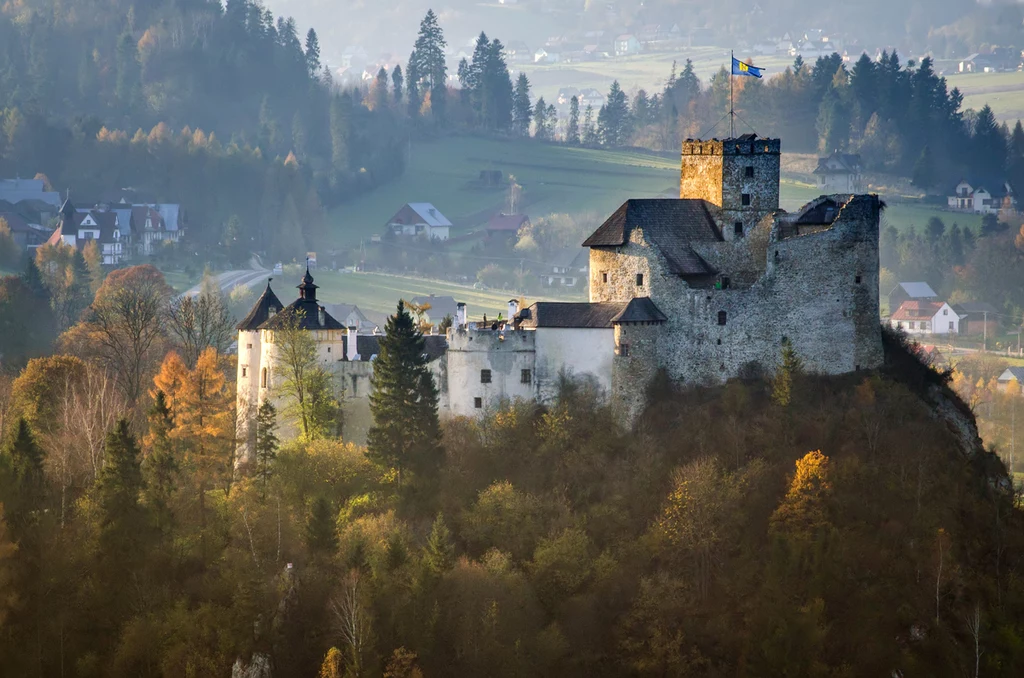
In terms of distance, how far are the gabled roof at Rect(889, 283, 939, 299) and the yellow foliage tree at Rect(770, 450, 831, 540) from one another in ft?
262

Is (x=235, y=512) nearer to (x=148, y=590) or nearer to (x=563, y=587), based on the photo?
(x=148, y=590)

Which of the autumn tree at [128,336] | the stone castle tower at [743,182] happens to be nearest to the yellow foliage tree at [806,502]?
the stone castle tower at [743,182]

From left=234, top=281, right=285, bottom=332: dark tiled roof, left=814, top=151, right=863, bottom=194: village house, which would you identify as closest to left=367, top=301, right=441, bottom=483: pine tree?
left=234, top=281, right=285, bottom=332: dark tiled roof

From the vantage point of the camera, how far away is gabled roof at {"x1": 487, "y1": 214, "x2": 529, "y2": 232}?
150 meters

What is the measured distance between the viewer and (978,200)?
157125 mm

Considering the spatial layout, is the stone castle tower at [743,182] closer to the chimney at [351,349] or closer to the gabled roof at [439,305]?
the chimney at [351,349]

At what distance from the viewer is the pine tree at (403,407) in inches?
2420

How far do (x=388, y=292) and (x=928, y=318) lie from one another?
3752cm

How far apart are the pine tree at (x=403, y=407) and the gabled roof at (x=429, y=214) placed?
288 ft

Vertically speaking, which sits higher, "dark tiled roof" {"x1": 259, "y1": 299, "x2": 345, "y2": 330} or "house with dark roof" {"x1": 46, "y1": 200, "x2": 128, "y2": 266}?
"house with dark roof" {"x1": 46, "y1": 200, "x2": 128, "y2": 266}

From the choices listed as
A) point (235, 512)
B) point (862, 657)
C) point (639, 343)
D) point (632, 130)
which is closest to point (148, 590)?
point (235, 512)

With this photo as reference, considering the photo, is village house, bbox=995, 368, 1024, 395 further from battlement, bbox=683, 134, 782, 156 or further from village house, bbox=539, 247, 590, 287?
battlement, bbox=683, 134, 782, 156

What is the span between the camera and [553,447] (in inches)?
2429

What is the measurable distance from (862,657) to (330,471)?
17.9 metres
